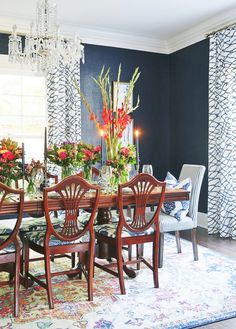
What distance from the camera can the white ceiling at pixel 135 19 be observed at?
16.0 feet

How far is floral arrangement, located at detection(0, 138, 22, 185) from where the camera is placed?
314 cm

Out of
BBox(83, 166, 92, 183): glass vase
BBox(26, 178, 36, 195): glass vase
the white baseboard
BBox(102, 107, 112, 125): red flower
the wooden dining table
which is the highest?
BBox(102, 107, 112, 125): red flower

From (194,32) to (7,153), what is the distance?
12.8ft

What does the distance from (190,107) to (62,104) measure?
1967mm

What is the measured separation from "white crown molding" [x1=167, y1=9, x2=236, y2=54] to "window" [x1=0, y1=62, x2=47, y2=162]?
7.27ft

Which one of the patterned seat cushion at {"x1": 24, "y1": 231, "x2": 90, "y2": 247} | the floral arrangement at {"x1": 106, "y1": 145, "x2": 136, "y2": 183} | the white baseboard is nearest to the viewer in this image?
the patterned seat cushion at {"x1": 24, "y1": 231, "x2": 90, "y2": 247}

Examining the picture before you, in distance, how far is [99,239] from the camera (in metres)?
3.36

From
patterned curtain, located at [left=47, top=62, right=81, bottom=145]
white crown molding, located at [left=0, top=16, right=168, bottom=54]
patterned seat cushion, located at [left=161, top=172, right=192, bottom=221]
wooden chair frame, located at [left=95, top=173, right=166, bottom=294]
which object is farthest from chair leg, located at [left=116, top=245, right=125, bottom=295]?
white crown molding, located at [left=0, top=16, right=168, bottom=54]

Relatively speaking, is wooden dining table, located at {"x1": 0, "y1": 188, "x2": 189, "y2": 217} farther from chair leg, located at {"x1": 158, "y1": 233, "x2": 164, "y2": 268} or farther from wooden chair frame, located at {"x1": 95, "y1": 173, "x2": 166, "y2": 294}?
chair leg, located at {"x1": 158, "y1": 233, "x2": 164, "y2": 268}

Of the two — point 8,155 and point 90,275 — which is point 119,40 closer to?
point 8,155

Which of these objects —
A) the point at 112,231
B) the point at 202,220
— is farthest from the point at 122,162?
the point at 202,220

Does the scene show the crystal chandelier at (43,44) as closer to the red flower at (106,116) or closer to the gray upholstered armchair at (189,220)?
the red flower at (106,116)

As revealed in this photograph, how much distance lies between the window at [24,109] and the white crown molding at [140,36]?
68 centimetres

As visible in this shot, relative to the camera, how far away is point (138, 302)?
298cm
